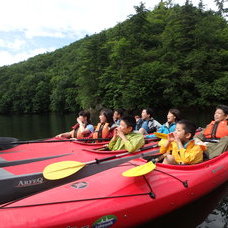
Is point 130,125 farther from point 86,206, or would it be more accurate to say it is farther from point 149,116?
point 149,116

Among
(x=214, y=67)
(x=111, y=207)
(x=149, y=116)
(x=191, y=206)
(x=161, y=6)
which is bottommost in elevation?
(x=191, y=206)

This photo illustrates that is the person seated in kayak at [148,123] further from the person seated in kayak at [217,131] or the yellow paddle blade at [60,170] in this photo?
the yellow paddle blade at [60,170]

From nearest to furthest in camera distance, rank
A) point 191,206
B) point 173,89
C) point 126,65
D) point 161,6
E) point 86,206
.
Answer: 1. point 86,206
2. point 191,206
3. point 173,89
4. point 126,65
5. point 161,6

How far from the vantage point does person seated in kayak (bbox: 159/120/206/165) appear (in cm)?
314

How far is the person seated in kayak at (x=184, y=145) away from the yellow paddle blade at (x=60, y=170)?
1.25 metres

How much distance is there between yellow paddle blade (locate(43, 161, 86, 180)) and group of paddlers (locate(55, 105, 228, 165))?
80cm

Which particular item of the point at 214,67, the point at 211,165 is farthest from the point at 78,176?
the point at 214,67

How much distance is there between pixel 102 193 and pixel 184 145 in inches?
Answer: 50.6

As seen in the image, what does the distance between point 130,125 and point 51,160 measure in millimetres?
1417

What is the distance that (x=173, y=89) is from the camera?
20.2 meters

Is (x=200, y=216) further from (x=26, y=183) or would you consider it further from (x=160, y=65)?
(x=160, y=65)

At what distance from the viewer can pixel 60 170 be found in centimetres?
312

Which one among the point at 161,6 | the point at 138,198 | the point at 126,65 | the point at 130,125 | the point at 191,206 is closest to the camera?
the point at 138,198

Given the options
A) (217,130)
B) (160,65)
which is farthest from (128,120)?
(160,65)
